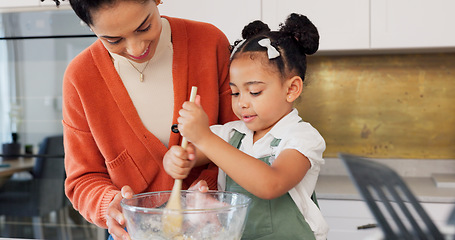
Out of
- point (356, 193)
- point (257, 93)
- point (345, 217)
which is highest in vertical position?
point (257, 93)

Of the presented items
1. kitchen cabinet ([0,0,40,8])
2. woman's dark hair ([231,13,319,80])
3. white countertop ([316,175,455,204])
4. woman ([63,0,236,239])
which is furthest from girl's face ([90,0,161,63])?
kitchen cabinet ([0,0,40,8])

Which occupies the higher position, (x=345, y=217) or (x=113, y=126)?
(x=113, y=126)

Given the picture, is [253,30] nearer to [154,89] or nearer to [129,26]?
[154,89]

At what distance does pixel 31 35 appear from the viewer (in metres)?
2.26

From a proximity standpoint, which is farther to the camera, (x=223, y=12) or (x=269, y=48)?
(x=223, y=12)

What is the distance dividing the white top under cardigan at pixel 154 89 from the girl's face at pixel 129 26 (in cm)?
19

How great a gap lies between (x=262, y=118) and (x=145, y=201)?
0.36 metres

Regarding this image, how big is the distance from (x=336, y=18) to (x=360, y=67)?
47 cm

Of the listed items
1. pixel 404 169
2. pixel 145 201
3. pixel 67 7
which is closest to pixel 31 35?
pixel 67 7

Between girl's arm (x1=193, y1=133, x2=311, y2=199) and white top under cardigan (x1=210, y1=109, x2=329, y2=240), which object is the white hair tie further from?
girl's arm (x1=193, y1=133, x2=311, y2=199)

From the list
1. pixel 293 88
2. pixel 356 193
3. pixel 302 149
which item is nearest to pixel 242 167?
pixel 302 149

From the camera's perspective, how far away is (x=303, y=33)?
1.13 meters

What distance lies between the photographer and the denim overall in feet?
3.31

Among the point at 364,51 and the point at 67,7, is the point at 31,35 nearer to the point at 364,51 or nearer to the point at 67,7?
the point at 67,7
